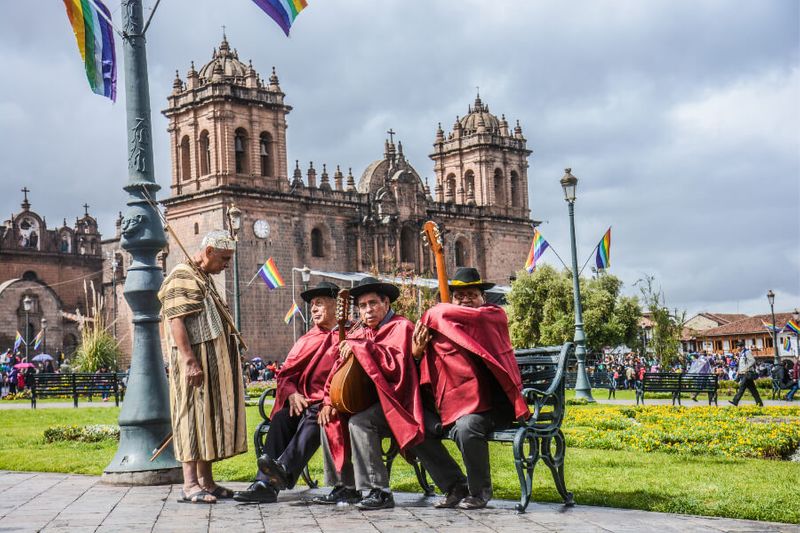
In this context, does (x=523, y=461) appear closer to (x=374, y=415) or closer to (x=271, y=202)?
(x=374, y=415)

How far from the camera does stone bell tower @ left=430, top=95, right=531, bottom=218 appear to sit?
5784 centimetres

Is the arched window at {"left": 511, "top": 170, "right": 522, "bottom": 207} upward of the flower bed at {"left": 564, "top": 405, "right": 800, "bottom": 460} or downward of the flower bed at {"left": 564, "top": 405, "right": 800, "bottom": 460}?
upward

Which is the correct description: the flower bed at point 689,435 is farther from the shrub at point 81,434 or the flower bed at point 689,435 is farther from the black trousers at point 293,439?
the shrub at point 81,434

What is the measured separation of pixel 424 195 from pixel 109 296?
1988 centimetres

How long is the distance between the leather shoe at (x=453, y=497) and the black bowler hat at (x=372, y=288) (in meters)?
1.43

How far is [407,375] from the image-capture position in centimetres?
667

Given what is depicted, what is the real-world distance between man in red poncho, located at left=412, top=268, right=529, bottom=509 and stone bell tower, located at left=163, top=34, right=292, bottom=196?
3832 cm

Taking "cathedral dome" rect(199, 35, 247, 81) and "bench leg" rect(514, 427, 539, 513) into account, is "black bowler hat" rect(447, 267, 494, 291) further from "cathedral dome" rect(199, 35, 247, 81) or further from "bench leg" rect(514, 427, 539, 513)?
"cathedral dome" rect(199, 35, 247, 81)

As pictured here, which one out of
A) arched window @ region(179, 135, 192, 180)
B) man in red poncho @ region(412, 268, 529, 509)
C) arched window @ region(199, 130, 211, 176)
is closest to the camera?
man in red poncho @ region(412, 268, 529, 509)

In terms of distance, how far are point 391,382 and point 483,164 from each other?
51.9 meters

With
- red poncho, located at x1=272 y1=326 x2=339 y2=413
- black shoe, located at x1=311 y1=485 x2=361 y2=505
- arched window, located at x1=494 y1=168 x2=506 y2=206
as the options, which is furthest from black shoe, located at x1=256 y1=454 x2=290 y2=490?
arched window, located at x1=494 y1=168 x2=506 y2=206

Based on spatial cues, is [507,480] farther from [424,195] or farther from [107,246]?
[107,246]

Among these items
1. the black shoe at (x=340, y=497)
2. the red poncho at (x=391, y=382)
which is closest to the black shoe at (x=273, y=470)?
the black shoe at (x=340, y=497)

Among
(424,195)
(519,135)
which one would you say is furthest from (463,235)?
(519,135)
